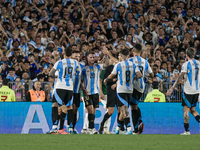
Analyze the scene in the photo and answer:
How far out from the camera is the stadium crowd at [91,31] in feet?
50.7

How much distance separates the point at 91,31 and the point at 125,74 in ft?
27.1

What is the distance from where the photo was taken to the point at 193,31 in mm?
18734

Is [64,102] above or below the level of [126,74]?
below

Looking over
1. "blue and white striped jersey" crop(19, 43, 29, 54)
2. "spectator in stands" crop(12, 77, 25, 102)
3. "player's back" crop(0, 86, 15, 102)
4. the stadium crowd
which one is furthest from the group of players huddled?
"blue and white striped jersey" crop(19, 43, 29, 54)

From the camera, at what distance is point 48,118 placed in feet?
41.7

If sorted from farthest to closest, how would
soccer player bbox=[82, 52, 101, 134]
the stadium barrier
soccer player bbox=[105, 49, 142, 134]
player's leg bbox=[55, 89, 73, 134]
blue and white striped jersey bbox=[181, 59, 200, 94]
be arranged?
the stadium barrier → soccer player bbox=[82, 52, 101, 134] → blue and white striped jersey bbox=[181, 59, 200, 94] → player's leg bbox=[55, 89, 73, 134] → soccer player bbox=[105, 49, 142, 134]

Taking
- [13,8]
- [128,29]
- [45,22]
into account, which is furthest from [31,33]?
[128,29]

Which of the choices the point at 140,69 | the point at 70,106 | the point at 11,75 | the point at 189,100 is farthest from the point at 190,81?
the point at 11,75

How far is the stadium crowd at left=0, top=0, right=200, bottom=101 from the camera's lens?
15453 mm

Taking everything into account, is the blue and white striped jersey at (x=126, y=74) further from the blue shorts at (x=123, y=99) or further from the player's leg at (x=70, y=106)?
the player's leg at (x=70, y=106)

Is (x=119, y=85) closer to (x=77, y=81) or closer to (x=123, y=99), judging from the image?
(x=123, y=99)

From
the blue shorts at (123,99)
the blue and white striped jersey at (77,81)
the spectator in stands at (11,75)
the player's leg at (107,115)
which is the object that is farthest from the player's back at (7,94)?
the blue shorts at (123,99)

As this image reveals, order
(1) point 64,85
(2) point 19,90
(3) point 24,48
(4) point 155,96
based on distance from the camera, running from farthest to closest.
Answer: (3) point 24,48
(2) point 19,90
(4) point 155,96
(1) point 64,85

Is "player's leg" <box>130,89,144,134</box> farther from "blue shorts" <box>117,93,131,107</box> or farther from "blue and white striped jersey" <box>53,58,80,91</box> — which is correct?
"blue and white striped jersey" <box>53,58,80,91</box>
